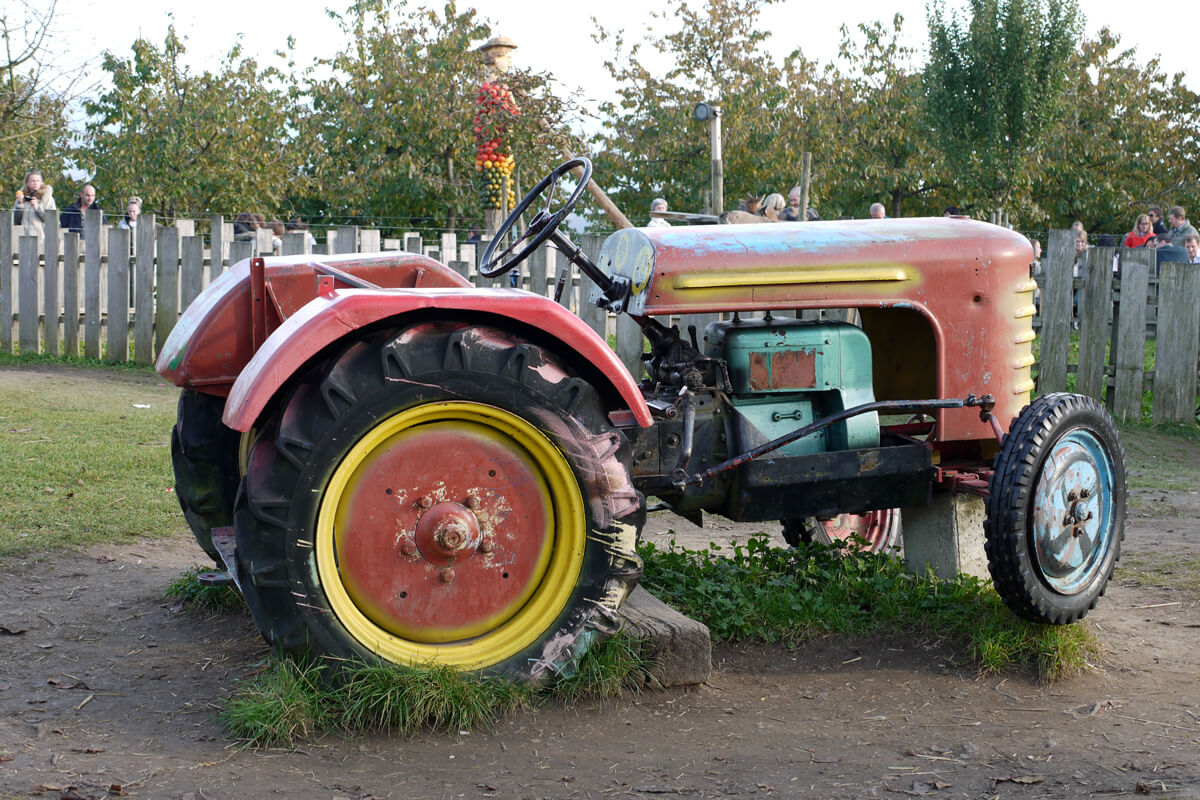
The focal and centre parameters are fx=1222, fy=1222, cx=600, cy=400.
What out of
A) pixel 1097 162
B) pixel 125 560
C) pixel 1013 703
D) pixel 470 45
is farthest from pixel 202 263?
pixel 1097 162

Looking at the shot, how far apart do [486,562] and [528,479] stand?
0.91ft

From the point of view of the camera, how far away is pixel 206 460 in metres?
4.36

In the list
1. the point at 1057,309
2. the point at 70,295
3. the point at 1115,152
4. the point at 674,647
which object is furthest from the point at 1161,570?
the point at 1115,152

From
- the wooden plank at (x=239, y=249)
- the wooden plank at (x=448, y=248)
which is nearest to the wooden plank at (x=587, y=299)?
the wooden plank at (x=448, y=248)

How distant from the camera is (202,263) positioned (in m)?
11.9

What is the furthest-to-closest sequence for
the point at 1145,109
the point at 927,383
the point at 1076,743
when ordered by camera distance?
the point at 1145,109, the point at 927,383, the point at 1076,743

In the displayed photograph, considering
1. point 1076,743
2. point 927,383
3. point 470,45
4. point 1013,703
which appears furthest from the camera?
point 470,45

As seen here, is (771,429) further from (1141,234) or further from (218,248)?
(1141,234)

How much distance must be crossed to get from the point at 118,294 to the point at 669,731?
10.3 metres

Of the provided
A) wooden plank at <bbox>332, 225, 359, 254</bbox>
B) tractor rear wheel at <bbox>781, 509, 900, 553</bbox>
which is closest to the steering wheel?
tractor rear wheel at <bbox>781, 509, 900, 553</bbox>

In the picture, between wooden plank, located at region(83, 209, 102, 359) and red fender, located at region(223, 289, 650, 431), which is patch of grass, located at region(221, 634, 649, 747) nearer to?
red fender, located at region(223, 289, 650, 431)

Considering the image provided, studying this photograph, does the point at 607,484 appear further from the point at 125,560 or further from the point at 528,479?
the point at 125,560

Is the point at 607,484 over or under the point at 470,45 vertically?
under

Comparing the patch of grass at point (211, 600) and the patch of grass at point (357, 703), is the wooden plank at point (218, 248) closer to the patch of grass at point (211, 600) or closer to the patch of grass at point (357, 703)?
the patch of grass at point (211, 600)
